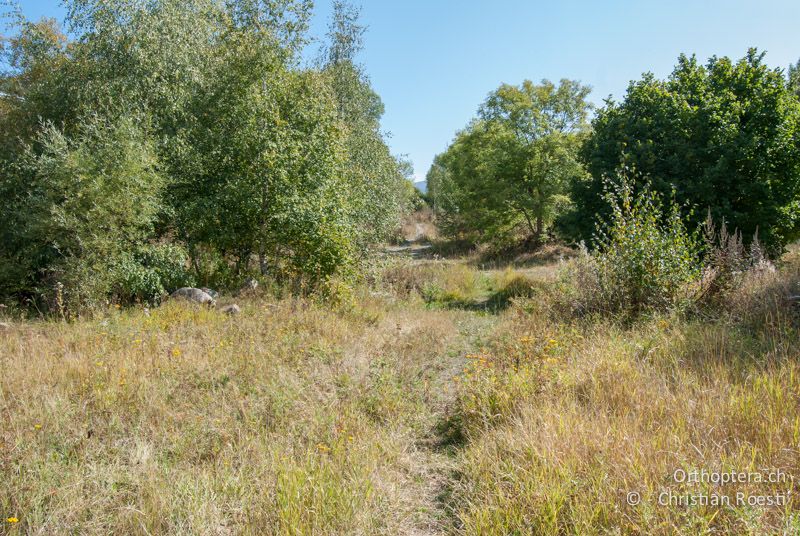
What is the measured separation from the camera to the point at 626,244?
23.2 ft

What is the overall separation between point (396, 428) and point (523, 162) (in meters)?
20.5

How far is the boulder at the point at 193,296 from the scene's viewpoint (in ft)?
29.4

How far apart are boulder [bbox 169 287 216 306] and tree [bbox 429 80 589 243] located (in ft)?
56.5

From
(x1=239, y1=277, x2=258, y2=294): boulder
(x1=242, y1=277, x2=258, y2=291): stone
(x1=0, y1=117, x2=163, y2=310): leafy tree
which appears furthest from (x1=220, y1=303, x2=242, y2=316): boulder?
(x1=0, y1=117, x2=163, y2=310): leafy tree

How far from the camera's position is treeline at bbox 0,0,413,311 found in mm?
9336

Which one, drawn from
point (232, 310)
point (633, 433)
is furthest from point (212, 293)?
point (633, 433)

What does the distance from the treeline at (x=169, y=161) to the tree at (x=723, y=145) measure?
27.0ft

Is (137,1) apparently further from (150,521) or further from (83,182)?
(150,521)

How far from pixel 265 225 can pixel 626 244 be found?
8.25m

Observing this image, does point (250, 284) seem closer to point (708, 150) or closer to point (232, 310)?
point (232, 310)

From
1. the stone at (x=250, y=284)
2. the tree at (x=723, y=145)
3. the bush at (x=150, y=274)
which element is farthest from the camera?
the tree at (x=723, y=145)

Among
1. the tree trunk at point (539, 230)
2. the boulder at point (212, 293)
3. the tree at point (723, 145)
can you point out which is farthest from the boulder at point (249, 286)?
the tree trunk at point (539, 230)

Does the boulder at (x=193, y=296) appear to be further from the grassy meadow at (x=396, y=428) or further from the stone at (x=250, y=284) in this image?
the grassy meadow at (x=396, y=428)

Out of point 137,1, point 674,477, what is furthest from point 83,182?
point 674,477
